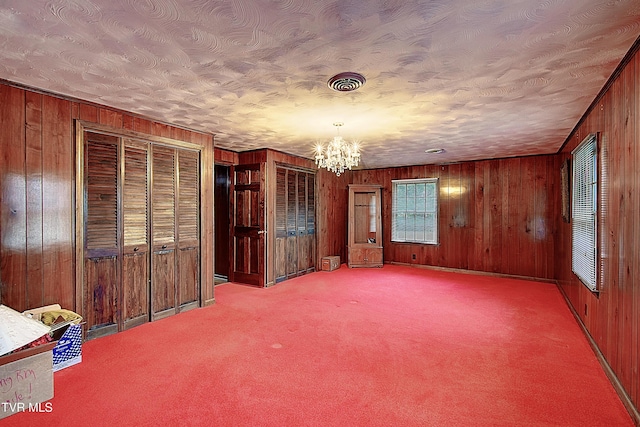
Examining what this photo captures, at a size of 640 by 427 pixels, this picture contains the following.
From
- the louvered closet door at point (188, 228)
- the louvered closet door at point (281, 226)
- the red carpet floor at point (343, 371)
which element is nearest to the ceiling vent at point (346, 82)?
the red carpet floor at point (343, 371)

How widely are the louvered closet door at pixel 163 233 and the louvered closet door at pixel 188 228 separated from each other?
0.10 metres

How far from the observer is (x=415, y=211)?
7629 millimetres

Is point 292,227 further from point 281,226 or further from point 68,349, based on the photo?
point 68,349

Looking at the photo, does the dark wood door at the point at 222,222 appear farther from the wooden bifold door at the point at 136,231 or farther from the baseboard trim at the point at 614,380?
the baseboard trim at the point at 614,380

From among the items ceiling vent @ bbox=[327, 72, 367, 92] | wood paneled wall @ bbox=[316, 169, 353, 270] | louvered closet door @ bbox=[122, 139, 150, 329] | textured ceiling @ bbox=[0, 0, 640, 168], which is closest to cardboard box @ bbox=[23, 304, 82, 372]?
louvered closet door @ bbox=[122, 139, 150, 329]

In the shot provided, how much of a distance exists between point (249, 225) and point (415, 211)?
4.02m

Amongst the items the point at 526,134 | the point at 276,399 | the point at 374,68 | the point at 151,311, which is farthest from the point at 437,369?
the point at 526,134

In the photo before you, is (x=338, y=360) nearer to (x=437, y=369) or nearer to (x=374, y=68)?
(x=437, y=369)

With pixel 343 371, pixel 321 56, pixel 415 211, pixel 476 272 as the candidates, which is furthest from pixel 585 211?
pixel 415 211

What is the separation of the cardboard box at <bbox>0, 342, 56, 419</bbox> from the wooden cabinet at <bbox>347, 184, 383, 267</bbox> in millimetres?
6350

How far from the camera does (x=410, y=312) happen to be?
419cm

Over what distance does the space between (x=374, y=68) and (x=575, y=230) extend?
11.7 ft

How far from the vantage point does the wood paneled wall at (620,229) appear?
6.81ft

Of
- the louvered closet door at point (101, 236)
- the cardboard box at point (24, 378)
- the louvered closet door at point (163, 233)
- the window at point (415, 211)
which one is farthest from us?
the window at point (415, 211)
